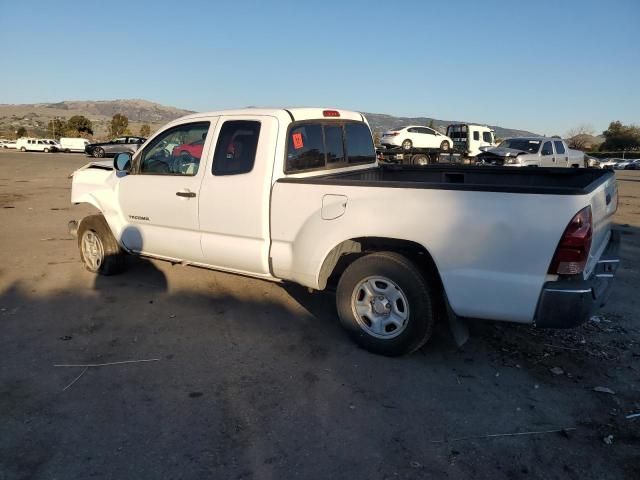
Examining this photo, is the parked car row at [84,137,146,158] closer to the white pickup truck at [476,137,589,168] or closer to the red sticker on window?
the white pickup truck at [476,137,589,168]

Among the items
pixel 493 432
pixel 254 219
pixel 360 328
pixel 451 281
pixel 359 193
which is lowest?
pixel 493 432

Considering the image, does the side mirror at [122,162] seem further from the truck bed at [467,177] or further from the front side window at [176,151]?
the truck bed at [467,177]

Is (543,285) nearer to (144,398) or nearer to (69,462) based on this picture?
(144,398)

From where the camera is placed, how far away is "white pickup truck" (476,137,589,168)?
19469mm

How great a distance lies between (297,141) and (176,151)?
4.70 ft

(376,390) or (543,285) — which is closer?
(543,285)

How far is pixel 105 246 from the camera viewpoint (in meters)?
5.75

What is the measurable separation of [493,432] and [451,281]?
1.02m

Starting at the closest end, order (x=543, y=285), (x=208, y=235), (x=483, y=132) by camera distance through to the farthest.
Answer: (x=543, y=285)
(x=208, y=235)
(x=483, y=132)

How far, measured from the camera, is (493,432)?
2.98 metres

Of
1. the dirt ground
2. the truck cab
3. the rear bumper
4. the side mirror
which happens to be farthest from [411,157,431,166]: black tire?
the rear bumper

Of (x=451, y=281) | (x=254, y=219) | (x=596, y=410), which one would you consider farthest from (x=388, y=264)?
(x=596, y=410)

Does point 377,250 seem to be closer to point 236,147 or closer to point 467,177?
point 236,147

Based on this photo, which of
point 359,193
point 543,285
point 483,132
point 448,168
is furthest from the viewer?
point 483,132
